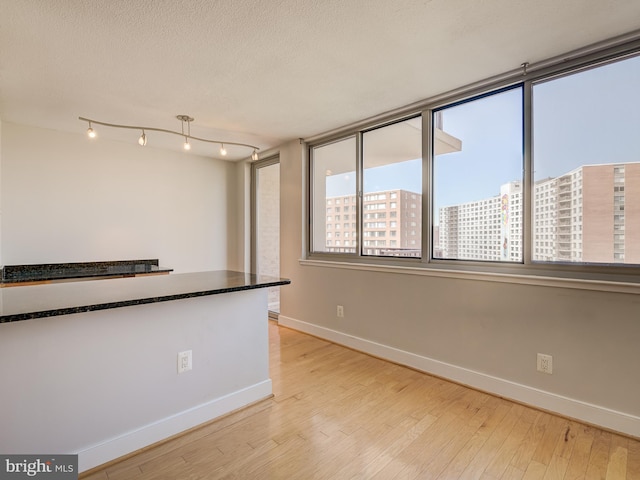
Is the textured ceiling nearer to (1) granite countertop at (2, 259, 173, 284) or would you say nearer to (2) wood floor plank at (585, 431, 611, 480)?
(1) granite countertop at (2, 259, 173, 284)

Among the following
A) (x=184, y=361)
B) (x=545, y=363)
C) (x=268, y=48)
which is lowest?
(x=545, y=363)

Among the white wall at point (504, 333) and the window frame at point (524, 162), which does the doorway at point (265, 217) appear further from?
the window frame at point (524, 162)

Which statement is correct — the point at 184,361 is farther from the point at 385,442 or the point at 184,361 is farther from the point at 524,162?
the point at 524,162

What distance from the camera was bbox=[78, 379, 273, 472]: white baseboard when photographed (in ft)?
5.37

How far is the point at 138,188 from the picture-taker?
13.5 ft

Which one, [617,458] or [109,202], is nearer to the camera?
[617,458]

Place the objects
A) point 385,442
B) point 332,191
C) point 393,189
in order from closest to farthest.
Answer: point 385,442 → point 393,189 → point 332,191

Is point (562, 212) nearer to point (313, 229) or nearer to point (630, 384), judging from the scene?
point (630, 384)

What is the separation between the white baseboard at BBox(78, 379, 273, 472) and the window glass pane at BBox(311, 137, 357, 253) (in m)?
1.88

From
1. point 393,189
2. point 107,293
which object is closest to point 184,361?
point 107,293

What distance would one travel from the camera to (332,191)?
385cm

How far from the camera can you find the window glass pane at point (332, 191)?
362cm

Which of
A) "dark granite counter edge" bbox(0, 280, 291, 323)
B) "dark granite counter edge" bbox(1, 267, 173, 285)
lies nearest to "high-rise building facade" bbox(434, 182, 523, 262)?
"dark granite counter edge" bbox(0, 280, 291, 323)

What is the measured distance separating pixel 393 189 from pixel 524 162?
1146mm
